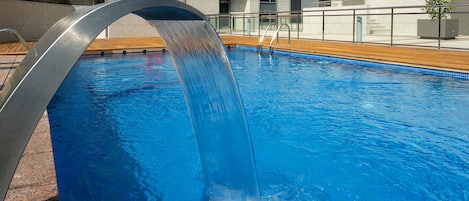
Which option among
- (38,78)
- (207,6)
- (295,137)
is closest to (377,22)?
(207,6)

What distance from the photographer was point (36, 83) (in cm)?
126

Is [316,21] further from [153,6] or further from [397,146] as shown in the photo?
[153,6]

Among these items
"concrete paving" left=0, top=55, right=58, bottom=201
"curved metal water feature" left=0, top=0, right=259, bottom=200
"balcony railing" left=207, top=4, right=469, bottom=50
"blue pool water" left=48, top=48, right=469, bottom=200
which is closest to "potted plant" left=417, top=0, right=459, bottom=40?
"balcony railing" left=207, top=4, right=469, bottom=50

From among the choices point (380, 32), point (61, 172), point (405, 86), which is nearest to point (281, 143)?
point (61, 172)

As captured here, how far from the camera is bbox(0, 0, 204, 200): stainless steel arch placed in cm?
123

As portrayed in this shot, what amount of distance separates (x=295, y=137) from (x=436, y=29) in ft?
41.2

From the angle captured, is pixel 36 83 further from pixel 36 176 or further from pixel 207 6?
pixel 207 6

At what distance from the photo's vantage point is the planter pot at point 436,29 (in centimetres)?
1538

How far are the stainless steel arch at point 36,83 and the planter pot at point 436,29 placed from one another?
16146mm

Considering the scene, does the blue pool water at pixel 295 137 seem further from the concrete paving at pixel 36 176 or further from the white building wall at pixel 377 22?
the white building wall at pixel 377 22

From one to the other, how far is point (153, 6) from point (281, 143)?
3.49 metres

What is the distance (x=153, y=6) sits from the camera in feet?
6.15

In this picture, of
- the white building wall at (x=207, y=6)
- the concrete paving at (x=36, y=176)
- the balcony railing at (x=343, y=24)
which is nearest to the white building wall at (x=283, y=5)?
the white building wall at (x=207, y=6)

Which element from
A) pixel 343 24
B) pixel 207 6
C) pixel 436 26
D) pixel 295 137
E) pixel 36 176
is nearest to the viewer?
pixel 36 176
